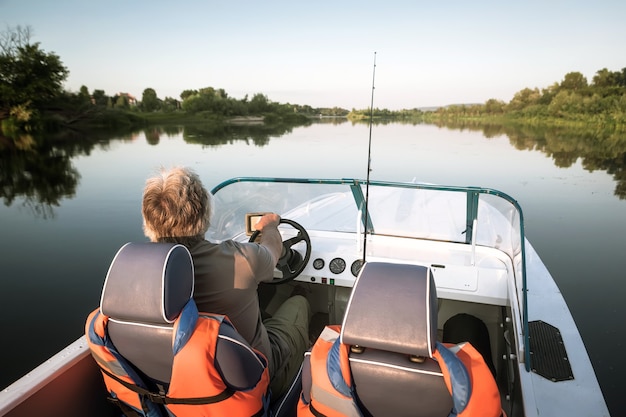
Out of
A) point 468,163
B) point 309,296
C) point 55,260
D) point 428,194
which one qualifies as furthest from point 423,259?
point 468,163

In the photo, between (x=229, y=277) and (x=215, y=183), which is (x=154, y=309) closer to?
(x=229, y=277)

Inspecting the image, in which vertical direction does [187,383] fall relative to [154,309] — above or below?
below

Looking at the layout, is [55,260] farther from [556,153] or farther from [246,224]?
[556,153]

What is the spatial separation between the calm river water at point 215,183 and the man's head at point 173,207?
19 centimetres

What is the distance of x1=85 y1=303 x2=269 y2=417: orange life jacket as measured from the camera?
126 centimetres

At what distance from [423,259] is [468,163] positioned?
18.0m

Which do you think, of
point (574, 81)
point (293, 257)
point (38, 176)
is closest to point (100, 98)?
point (38, 176)

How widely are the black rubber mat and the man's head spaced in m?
1.76

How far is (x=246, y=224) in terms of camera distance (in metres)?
2.90

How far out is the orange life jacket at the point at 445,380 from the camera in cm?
99

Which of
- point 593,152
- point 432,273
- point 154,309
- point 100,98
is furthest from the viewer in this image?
point 100,98

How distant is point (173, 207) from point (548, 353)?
202 centimetres

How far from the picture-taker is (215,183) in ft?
47.4

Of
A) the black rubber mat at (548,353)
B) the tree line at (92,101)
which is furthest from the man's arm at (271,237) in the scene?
the tree line at (92,101)
